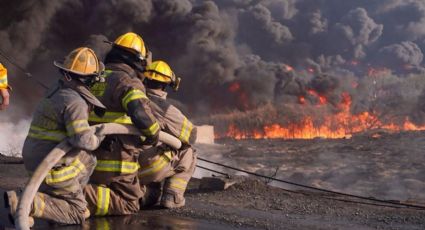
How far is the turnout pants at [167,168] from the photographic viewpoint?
219 inches

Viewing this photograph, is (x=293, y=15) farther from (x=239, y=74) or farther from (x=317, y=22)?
(x=239, y=74)

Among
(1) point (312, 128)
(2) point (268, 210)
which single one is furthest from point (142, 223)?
(1) point (312, 128)

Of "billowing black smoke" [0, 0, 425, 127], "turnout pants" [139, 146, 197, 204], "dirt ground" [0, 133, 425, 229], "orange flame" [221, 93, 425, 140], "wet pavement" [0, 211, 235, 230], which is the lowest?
"wet pavement" [0, 211, 235, 230]

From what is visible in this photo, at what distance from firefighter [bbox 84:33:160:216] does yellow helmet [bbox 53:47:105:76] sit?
1.36 feet

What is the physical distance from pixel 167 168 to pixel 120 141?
2.42ft

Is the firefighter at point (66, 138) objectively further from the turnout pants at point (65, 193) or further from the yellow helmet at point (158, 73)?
the yellow helmet at point (158, 73)

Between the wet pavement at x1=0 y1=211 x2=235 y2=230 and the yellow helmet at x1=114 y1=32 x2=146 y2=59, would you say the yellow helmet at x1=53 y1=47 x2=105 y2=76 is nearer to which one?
the yellow helmet at x1=114 y1=32 x2=146 y2=59

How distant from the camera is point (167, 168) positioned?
5.65 m

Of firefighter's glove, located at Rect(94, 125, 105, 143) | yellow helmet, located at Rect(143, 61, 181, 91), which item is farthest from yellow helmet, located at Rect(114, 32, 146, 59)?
firefighter's glove, located at Rect(94, 125, 105, 143)

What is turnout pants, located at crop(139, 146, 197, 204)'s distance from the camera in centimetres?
556

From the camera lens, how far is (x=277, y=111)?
37.1 metres

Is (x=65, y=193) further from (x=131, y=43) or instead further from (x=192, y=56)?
(x=192, y=56)

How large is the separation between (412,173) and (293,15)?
51.2 metres

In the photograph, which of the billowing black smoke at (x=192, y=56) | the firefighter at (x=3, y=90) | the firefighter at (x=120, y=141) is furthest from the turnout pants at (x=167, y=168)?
the billowing black smoke at (x=192, y=56)
